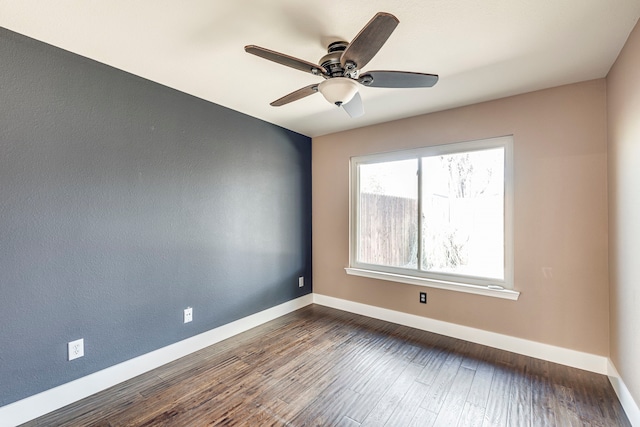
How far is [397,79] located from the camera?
5.87ft

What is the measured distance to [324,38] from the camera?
1.75 m

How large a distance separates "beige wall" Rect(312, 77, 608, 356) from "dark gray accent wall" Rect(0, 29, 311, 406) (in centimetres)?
221

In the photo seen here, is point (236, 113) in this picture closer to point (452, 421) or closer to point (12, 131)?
point (12, 131)

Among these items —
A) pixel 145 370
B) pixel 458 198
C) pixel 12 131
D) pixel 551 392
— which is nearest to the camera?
pixel 12 131

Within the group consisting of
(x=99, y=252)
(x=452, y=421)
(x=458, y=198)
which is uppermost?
(x=458, y=198)

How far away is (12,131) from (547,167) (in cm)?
392

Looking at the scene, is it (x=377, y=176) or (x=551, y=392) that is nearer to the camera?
(x=551, y=392)

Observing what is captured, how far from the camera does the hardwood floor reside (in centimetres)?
177

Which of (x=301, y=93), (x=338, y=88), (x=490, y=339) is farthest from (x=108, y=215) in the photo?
(x=490, y=339)

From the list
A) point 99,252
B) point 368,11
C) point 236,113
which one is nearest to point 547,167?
point 368,11

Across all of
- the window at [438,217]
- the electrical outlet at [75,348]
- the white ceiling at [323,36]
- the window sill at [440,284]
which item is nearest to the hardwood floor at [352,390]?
the electrical outlet at [75,348]

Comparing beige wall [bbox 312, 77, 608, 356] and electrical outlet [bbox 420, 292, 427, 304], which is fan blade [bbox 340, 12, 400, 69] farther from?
electrical outlet [bbox 420, 292, 427, 304]

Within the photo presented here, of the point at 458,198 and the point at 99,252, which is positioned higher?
the point at 458,198

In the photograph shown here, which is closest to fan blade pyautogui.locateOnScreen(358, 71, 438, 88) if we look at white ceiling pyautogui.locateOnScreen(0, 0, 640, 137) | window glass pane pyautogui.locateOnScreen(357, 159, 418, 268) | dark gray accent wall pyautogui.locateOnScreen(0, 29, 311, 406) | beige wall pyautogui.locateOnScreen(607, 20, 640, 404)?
white ceiling pyautogui.locateOnScreen(0, 0, 640, 137)
